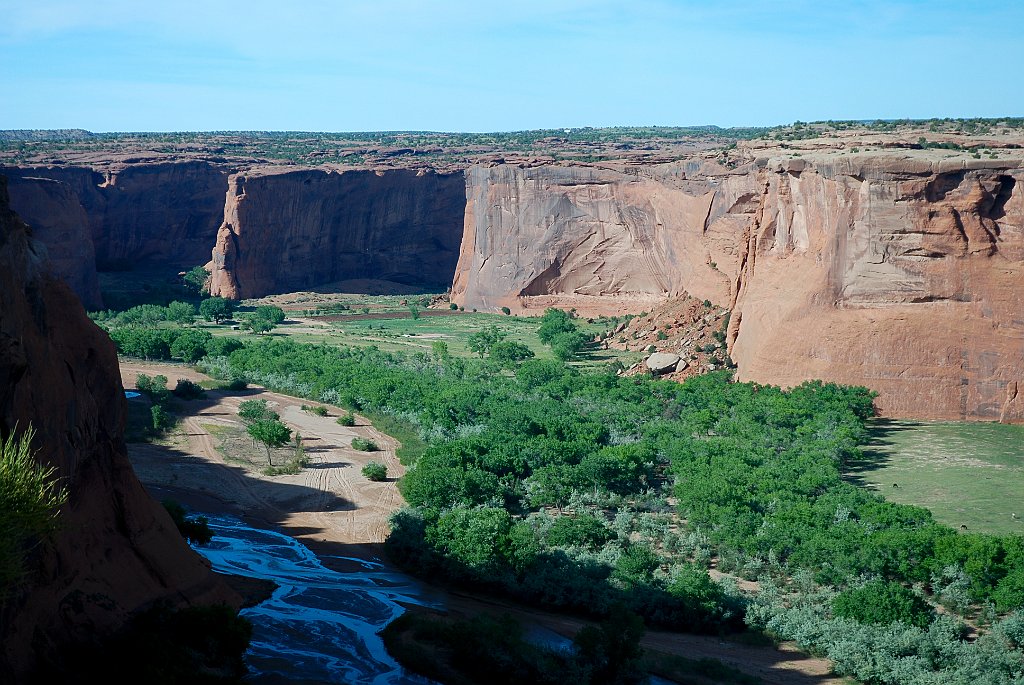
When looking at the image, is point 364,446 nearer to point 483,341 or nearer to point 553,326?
point 483,341

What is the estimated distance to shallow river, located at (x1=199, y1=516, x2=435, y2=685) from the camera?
15.8m

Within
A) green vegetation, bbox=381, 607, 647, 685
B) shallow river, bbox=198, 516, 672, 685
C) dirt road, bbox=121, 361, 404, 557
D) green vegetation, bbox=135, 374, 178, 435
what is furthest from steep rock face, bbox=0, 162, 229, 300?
green vegetation, bbox=381, 607, 647, 685

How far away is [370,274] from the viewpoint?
70.6 metres

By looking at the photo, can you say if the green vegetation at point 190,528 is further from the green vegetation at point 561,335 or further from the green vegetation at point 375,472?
the green vegetation at point 561,335

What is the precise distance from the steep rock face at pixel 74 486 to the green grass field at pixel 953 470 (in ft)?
52.8

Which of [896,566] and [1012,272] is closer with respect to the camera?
[896,566]

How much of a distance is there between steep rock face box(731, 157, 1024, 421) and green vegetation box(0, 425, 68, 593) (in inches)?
1037

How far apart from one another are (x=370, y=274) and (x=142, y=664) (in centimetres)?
5804

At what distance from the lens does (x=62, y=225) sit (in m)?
54.4

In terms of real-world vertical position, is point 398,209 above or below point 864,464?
above

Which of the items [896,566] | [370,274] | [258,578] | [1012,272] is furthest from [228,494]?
[370,274]

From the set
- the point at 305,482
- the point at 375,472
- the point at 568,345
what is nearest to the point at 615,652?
A: the point at 375,472

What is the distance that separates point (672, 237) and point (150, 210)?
3677 cm

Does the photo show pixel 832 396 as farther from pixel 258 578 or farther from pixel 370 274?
pixel 370 274
